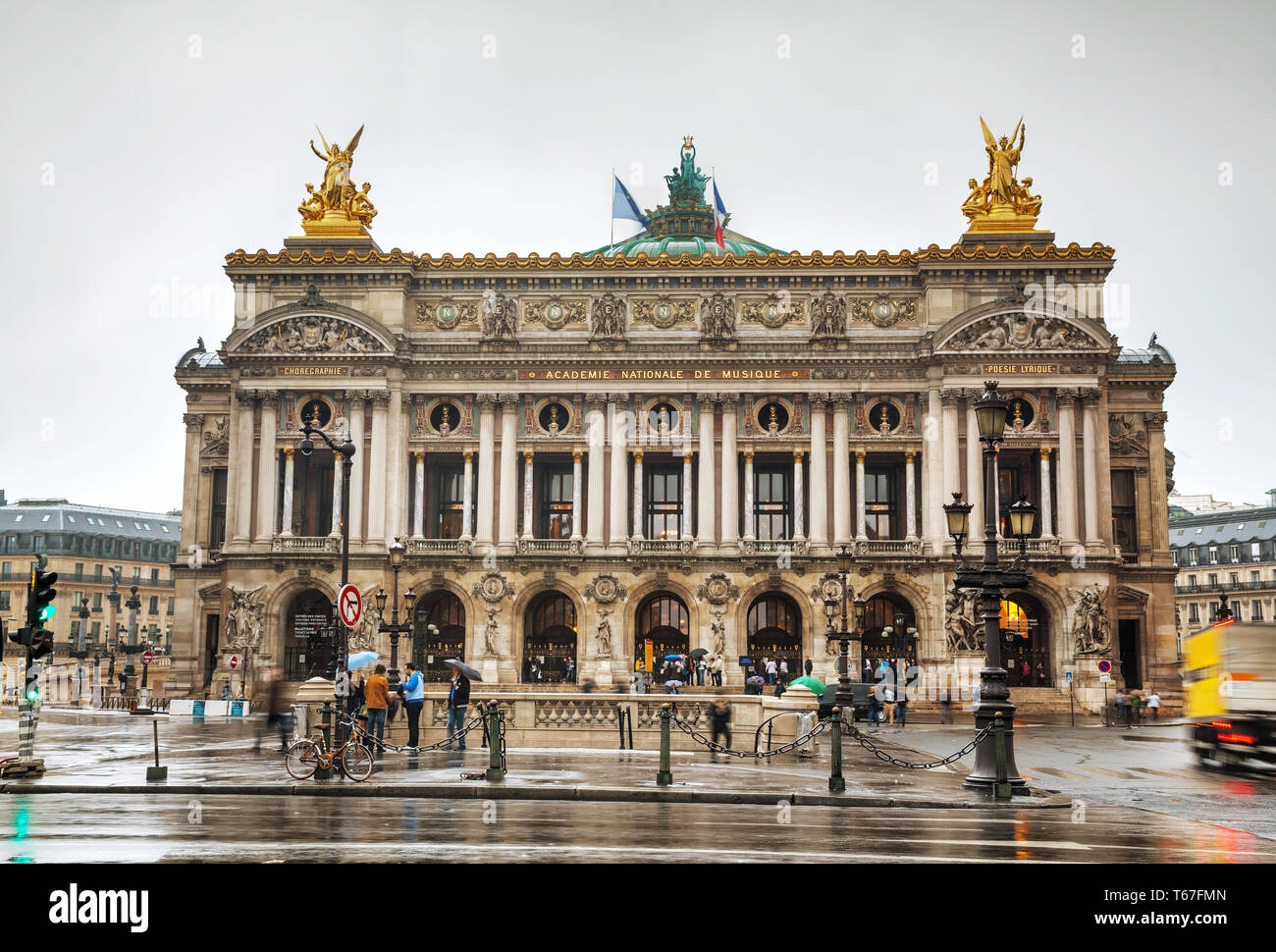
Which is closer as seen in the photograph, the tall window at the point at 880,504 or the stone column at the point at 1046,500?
the stone column at the point at 1046,500

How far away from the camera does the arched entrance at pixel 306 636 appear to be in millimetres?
61750

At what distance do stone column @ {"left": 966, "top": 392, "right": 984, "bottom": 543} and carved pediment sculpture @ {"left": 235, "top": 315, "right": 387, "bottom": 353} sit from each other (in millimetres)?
30122

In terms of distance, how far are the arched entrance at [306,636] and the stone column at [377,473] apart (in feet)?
13.9

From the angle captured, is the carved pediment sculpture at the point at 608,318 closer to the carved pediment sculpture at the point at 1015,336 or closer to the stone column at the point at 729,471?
the stone column at the point at 729,471

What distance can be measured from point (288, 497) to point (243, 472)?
103 inches

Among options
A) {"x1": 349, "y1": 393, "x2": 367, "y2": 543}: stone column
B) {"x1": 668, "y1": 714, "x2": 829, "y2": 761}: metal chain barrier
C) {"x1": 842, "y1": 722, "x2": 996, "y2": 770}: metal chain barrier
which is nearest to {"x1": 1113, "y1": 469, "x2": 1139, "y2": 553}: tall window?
{"x1": 842, "y1": 722, "x2": 996, "y2": 770}: metal chain barrier


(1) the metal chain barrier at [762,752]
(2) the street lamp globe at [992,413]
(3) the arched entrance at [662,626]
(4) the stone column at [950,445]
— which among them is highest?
(4) the stone column at [950,445]

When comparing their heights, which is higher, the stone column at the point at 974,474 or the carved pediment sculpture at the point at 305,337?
the carved pediment sculpture at the point at 305,337

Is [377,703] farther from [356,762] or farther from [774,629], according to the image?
[774,629]

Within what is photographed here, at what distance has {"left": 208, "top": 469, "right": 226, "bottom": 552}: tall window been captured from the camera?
6944 cm

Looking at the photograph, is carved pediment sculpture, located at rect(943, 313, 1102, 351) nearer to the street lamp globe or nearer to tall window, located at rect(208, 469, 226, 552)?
the street lamp globe

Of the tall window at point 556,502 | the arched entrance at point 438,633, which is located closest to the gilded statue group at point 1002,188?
the tall window at point 556,502

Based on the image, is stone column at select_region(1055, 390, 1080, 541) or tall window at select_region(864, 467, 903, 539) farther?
tall window at select_region(864, 467, 903, 539)
